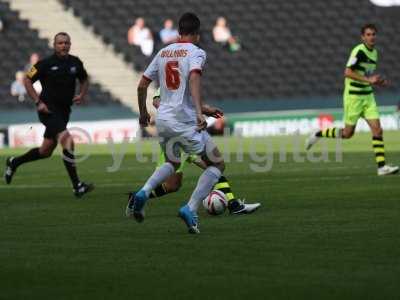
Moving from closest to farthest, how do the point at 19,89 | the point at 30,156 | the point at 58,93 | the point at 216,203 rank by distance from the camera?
the point at 216,203 < the point at 58,93 < the point at 30,156 < the point at 19,89

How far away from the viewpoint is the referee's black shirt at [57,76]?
640 inches

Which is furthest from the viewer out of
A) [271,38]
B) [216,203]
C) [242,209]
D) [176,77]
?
[271,38]

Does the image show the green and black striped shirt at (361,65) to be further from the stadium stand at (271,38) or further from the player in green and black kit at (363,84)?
Result: the stadium stand at (271,38)

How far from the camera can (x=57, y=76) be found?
16312mm

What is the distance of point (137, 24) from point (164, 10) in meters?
2.84

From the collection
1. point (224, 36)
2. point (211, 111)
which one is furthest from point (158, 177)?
point (224, 36)

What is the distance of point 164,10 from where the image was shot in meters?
42.0

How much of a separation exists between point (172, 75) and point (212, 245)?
1912mm

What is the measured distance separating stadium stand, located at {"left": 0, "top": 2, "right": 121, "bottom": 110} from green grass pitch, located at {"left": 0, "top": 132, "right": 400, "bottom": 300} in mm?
20115

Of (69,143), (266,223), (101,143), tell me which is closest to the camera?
(266,223)

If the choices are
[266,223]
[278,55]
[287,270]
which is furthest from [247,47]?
[287,270]

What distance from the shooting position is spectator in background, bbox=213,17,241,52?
4134 cm

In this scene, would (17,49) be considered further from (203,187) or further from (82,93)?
(203,187)

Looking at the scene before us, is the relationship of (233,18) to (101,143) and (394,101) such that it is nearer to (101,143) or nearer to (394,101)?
(394,101)
